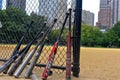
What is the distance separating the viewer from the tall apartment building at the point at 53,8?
5.29m

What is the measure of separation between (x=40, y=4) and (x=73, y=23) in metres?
1.12

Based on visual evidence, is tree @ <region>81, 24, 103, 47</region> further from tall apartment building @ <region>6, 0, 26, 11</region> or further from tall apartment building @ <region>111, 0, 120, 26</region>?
tall apartment building @ <region>6, 0, 26, 11</region>

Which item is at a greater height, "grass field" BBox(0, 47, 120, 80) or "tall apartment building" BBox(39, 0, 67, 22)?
"tall apartment building" BBox(39, 0, 67, 22)

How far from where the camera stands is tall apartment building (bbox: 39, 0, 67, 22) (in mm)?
5295

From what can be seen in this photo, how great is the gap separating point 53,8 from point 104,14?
2621 inches

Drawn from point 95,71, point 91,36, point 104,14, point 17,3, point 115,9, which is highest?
point 115,9

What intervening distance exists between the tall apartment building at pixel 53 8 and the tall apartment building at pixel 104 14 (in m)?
62.8

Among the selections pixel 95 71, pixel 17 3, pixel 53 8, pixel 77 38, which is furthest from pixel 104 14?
pixel 77 38

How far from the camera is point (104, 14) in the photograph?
234ft

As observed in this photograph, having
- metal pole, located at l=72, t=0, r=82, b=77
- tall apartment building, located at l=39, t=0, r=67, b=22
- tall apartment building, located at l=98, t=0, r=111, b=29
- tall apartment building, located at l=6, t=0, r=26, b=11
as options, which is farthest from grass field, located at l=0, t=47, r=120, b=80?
tall apartment building, located at l=98, t=0, r=111, b=29

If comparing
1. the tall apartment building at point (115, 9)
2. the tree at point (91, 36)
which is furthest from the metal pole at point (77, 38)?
the tall apartment building at point (115, 9)

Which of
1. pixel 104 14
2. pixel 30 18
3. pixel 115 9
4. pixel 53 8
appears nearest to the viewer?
pixel 53 8

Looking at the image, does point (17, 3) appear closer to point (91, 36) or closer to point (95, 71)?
point (95, 71)

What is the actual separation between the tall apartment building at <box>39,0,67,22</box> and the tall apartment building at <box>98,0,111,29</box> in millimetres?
62839
